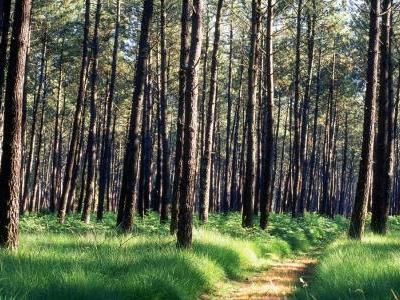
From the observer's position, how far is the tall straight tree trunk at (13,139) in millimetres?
8312

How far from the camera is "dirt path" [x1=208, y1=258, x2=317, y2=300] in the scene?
8.14 metres

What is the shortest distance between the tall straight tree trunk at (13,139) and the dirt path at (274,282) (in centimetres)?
368

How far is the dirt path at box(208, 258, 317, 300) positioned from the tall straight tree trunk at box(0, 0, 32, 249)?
3.68 m

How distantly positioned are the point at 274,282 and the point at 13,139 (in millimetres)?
5519

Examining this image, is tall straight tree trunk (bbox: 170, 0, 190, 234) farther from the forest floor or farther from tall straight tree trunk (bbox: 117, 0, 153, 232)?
the forest floor

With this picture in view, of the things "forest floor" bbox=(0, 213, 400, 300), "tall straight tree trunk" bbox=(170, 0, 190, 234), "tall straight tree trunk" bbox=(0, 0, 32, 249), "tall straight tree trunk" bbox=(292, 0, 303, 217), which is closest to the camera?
"forest floor" bbox=(0, 213, 400, 300)

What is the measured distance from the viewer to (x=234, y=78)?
124 feet

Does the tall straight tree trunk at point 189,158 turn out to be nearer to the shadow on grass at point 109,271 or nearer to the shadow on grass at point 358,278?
the shadow on grass at point 109,271

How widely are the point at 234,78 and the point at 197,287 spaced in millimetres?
31015

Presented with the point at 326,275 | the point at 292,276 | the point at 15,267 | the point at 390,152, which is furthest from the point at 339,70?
the point at 15,267

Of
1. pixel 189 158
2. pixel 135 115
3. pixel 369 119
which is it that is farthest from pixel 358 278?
pixel 135 115

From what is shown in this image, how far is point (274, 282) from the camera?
9.55 meters

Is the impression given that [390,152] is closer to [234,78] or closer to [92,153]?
[92,153]

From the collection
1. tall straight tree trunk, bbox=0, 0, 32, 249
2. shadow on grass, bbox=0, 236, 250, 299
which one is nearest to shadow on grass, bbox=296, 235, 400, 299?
shadow on grass, bbox=0, 236, 250, 299
